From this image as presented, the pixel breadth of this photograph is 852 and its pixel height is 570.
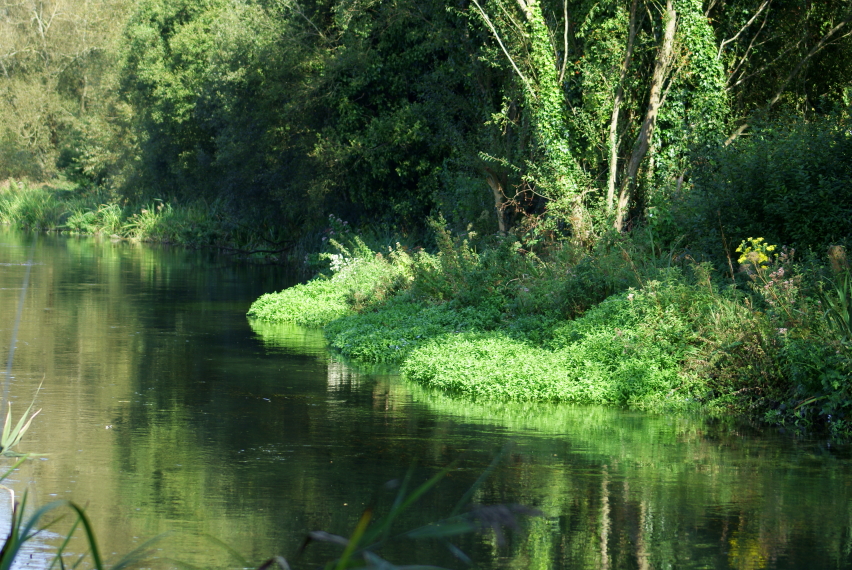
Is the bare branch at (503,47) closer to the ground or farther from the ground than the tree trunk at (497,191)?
farther from the ground

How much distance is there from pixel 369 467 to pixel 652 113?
1319cm

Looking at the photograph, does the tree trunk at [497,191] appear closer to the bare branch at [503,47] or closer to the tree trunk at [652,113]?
the bare branch at [503,47]

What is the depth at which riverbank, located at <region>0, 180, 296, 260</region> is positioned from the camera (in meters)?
40.9

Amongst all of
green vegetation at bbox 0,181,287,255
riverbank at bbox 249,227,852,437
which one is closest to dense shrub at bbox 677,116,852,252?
riverbank at bbox 249,227,852,437

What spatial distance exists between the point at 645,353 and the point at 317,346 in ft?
20.1

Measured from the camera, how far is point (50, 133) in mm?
68688

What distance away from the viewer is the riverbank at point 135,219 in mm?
40938

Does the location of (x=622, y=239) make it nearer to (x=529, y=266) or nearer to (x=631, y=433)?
(x=529, y=266)

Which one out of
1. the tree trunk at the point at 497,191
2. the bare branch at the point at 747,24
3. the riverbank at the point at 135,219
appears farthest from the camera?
the riverbank at the point at 135,219

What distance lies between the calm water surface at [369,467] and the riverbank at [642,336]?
1.98 ft

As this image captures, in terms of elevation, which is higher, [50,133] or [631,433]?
[50,133]

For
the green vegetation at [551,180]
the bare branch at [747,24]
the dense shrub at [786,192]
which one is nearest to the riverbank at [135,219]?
the green vegetation at [551,180]

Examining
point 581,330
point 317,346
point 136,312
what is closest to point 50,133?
point 136,312

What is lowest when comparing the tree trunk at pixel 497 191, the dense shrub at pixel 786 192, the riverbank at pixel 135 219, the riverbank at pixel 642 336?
the riverbank at pixel 642 336
